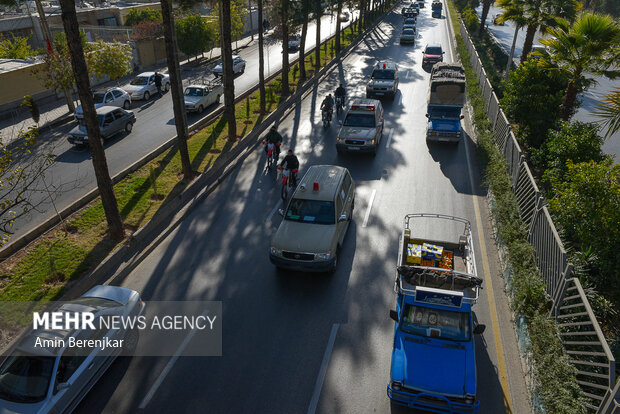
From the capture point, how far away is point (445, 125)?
1952 cm

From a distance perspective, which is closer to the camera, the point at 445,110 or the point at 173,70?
the point at 173,70

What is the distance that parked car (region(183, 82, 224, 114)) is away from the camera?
25250mm

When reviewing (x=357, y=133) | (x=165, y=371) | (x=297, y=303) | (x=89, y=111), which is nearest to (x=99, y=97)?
(x=89, y=111)

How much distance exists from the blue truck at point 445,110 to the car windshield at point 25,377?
17229mm

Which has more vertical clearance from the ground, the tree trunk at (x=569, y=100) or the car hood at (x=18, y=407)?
the tree trunk at (x=569, y=100)

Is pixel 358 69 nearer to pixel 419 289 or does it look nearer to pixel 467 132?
pixel 467 132

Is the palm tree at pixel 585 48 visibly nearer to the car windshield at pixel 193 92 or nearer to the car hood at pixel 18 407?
the car hood at pixel 18 407

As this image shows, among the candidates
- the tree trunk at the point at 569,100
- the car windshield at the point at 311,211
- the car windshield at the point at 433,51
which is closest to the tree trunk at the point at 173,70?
the car windshield at the point at 311,211

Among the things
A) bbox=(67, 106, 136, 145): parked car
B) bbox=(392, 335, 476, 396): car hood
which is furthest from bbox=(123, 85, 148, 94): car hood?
bbox=(392, 335, 476, 396): car hood

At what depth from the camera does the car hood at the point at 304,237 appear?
10602 mm

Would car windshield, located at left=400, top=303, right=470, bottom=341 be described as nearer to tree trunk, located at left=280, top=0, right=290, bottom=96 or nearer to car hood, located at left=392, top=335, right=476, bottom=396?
car hood, located at left=392, top=335, right=476, bottom=396

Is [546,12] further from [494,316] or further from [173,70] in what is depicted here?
[494,316]

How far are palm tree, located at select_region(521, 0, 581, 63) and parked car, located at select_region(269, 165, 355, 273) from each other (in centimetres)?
1810

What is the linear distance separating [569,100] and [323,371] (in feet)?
47.0
